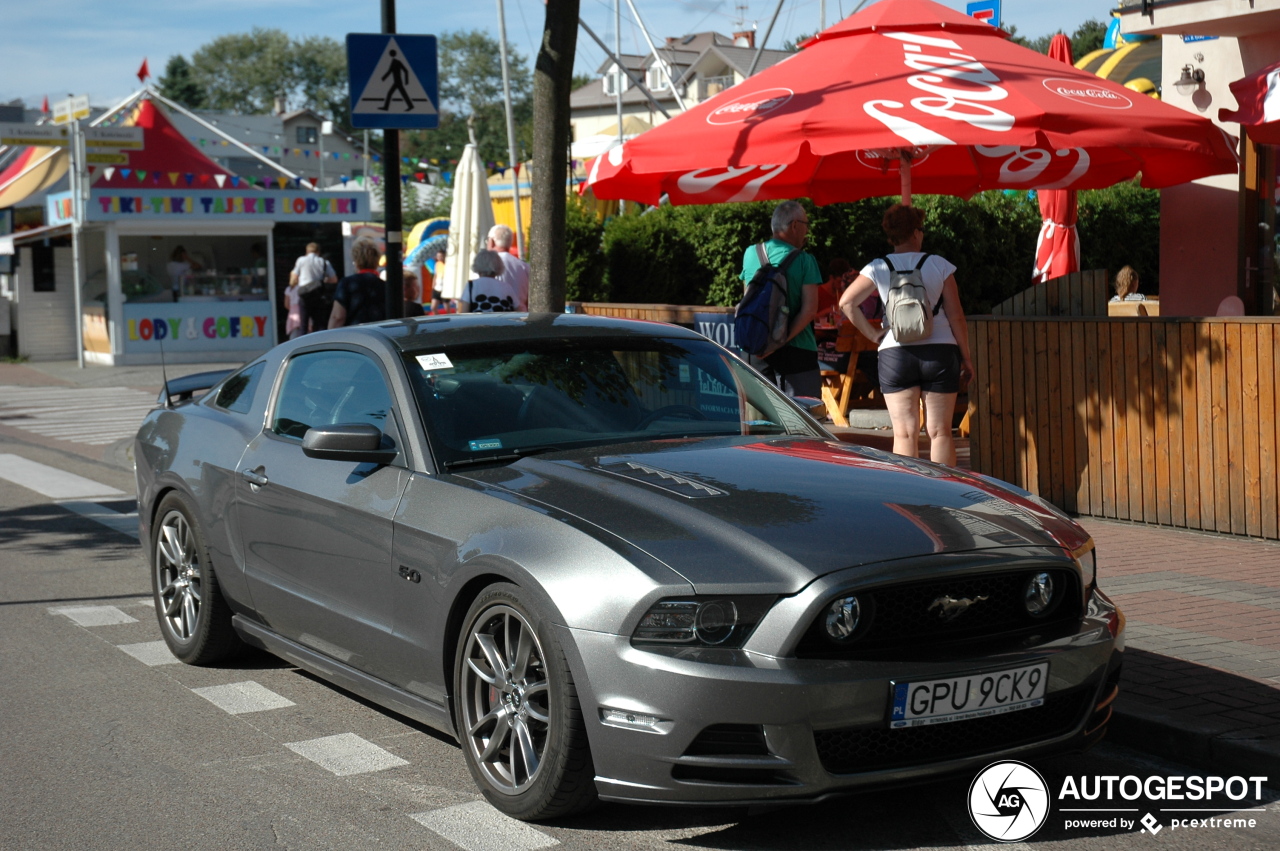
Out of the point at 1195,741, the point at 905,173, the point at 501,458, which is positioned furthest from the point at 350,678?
the point at 905,173

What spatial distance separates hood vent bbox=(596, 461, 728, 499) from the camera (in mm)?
4211

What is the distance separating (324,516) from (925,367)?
4.06 metres

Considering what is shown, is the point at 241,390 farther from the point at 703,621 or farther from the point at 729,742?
the point at 729,742

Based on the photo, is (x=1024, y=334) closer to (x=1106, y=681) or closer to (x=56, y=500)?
(x=1106, y=681)

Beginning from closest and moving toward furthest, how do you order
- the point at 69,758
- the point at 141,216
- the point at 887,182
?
the point at 69,758, the point at 887,182, the point at 141,216

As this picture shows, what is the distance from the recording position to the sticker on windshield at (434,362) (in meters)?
5.06

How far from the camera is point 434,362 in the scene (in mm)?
5086

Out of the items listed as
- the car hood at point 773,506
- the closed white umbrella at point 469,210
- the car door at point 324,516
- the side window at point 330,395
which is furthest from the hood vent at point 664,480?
the closed white umbrella at point 469,210

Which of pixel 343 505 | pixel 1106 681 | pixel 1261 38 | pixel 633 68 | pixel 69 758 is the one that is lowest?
pixel 69 758

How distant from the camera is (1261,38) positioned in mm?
10867

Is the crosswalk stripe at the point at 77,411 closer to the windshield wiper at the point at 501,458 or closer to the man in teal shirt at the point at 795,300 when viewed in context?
the man in teal shirt at the point at 795,300

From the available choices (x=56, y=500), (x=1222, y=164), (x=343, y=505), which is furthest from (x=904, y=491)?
(x=56, y=500)

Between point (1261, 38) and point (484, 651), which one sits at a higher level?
point (1261, 38)

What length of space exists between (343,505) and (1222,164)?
21.4ft
